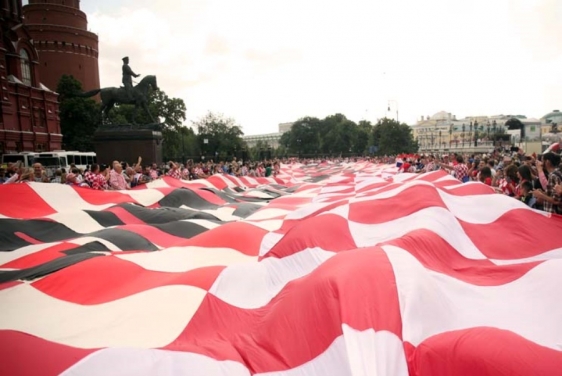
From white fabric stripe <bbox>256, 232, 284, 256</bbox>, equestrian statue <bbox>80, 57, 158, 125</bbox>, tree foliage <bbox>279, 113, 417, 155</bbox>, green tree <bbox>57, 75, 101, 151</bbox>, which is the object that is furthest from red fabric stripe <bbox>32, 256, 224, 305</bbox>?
tree foliage <bbox>279, 113, 417, 155</bbox>

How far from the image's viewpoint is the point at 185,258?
14.7ft

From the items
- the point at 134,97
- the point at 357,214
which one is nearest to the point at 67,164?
the point at 134,97

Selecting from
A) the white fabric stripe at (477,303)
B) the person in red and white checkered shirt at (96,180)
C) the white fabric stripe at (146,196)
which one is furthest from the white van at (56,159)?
the white fabric stripe at (477,303)

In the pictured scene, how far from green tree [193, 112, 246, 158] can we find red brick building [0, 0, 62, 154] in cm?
2038

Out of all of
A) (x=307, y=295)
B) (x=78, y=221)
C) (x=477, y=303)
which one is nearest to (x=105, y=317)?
(x=307, y=295)

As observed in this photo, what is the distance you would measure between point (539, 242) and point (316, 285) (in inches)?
101

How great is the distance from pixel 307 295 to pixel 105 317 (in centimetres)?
162

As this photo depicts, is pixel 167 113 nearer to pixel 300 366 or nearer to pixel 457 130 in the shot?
pixel 300 366

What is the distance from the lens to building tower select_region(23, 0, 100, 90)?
43500mm

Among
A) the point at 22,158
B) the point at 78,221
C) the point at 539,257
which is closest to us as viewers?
the point at 539,257

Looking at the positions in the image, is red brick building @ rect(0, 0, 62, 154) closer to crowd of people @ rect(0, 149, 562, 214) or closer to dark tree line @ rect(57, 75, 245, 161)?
dark tree line @ rect(57, 75, 245, 161)

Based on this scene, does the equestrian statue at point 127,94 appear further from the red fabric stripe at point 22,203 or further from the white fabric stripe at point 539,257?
the white fabric stripe at point 539,257

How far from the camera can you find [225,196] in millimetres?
9742

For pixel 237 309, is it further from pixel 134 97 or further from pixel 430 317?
pixel 134 97
